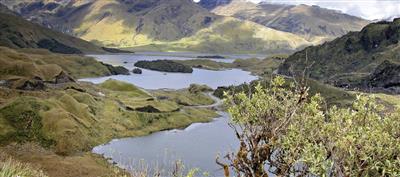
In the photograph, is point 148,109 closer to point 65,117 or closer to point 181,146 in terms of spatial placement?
point 181,146

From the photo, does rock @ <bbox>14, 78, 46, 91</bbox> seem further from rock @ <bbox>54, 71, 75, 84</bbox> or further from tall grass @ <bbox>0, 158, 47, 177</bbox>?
tall grass @ <bbox>0, 158, 47, 177</bbox>

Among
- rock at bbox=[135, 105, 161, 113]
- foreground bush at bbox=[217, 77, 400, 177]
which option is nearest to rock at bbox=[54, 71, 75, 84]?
rock at bbox=[135, 105, 161, 113]

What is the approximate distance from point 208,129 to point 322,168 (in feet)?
443

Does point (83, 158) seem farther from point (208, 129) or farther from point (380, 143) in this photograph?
point (380, 143)

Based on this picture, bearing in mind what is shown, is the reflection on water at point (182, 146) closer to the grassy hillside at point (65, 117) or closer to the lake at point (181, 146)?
the lake at point (181, 146)

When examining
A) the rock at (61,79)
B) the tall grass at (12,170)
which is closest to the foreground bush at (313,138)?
the tall grass at (12,170)

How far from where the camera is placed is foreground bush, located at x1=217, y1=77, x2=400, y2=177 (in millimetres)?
20719

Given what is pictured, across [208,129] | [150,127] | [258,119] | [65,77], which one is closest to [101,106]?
[150,127]

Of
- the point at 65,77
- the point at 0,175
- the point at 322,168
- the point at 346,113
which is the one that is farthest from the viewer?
the point at 65,77

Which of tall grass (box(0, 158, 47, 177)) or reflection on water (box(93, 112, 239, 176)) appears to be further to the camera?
reflection on water (box(93, 112, 239, 176))

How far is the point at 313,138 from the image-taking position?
2148 cm

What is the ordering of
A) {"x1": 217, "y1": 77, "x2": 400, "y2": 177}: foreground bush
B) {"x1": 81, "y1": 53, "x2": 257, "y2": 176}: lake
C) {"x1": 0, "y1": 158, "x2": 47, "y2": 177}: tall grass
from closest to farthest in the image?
{"x1": 0, "y1": 158, "x2": 47, "y2": 177}: tall grass → {"x1": 217, "y1": 77, "x2": 400, "y2": 177}: foreground bush → {"x1": 81, "y1": 53, "x2": 257, "y2": 176}: lake

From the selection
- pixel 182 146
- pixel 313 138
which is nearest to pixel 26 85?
pixel 182 146

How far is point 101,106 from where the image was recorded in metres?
148
